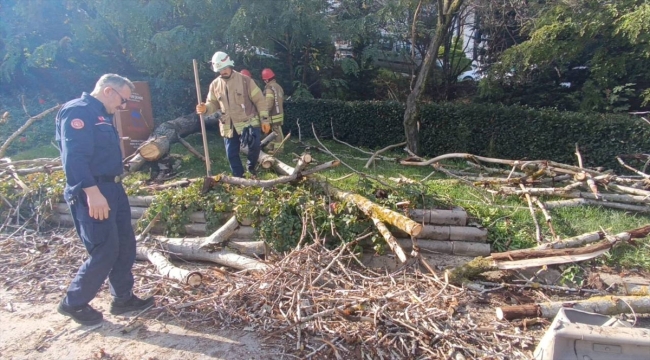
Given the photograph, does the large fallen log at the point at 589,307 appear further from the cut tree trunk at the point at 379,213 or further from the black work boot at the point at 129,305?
the black work boot at the point at 129,305

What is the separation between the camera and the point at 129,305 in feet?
12.5

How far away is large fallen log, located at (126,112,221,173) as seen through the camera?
7.03 meters

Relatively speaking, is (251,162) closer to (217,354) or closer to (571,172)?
(217,354)

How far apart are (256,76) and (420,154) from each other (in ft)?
15.5

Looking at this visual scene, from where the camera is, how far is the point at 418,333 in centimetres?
333

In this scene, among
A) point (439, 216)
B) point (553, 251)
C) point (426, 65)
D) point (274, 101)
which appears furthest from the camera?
point (274, 101)

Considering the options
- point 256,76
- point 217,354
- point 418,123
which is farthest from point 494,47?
point 217,354

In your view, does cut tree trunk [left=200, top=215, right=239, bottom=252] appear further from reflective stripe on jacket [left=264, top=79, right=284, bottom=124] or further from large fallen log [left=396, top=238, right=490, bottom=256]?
reflective stripe on jacket [left=264, top=79, right=284, bottom=124]

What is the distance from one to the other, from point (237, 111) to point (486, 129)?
5147 millimetres

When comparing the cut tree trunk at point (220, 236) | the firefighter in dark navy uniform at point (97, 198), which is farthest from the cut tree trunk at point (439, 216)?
the firefighter in dark navy uniform at point (97, 198)

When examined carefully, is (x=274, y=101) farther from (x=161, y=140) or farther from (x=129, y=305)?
(x=129, y=305)

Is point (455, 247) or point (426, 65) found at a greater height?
point (426, 65)

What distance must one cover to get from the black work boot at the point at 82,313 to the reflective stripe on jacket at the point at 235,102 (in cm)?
335

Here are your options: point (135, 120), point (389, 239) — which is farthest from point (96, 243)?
point (135, 120)
